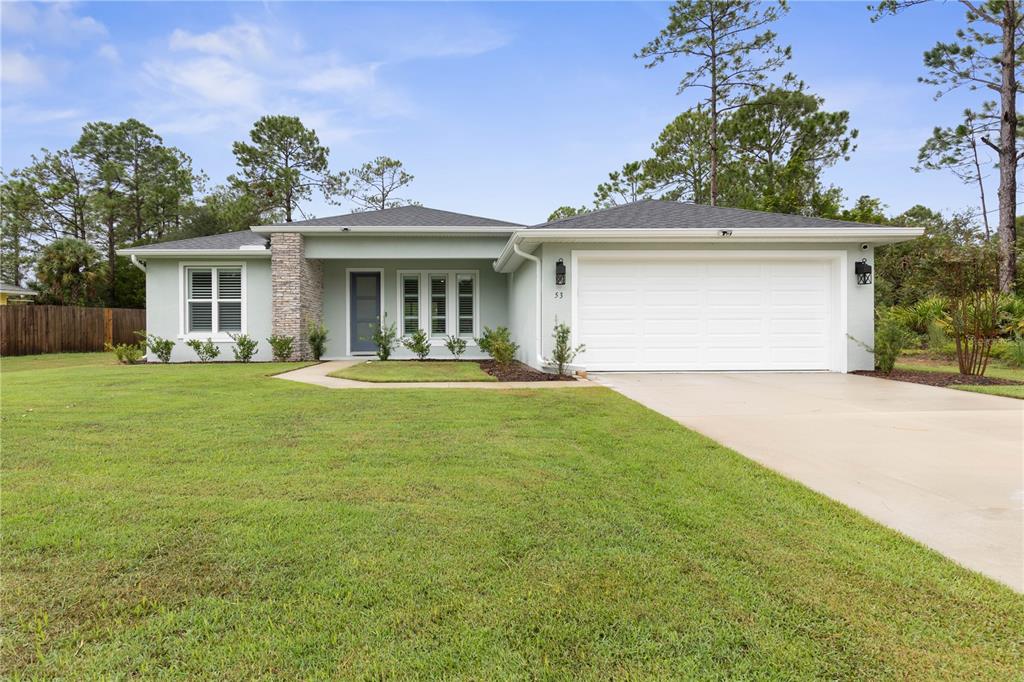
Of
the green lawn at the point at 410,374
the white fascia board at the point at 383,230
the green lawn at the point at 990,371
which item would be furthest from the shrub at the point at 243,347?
the green lawn at the point at 990,371

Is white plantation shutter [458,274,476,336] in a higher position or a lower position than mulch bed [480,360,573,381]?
higher

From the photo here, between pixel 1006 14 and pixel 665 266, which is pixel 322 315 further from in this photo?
pixel 1006 14

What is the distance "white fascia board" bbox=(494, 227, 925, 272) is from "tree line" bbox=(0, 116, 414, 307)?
81.6 feet

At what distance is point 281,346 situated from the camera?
1178cm

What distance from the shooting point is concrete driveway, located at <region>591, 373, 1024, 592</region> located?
2.55 m

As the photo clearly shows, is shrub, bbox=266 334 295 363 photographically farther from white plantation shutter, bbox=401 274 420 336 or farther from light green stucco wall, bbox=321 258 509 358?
white plantation shutter, bbox=401 274 420 336

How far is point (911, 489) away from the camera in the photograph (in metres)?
3.08

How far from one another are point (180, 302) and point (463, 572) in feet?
43.4

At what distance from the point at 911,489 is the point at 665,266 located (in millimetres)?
6794

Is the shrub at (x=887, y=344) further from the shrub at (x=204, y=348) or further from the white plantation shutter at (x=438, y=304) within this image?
the shrub at (x=204, y=348)

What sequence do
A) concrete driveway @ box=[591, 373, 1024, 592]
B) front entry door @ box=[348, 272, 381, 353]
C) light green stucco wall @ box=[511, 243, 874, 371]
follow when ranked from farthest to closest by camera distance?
front entry door @ box=[348, 272, 381, 353], light green stucco wall @ box=[511, 243, 874, 371], concrete driveway @ box=[591, 373, 1024, 592]

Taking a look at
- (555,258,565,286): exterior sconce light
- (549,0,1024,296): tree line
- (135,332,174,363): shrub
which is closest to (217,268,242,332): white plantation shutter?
A: (135,332,174,363): shrub

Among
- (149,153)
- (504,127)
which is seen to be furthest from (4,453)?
(149,153)

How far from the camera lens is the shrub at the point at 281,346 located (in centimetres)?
1177
